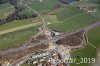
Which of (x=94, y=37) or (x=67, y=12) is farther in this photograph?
(x=67, y=12)

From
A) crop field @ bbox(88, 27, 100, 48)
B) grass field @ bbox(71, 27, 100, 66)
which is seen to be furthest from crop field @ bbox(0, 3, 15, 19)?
grass field @ bbox(71, 27, 100, 66)

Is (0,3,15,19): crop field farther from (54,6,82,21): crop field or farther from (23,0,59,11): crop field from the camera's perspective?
(54,6,82,21): crop field

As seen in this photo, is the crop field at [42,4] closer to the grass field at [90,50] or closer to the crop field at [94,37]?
the crop field at [94,37]

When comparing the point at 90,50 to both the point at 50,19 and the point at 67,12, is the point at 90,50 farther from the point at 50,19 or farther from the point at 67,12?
the point at 67,12

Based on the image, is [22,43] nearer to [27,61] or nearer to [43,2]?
[27,61]

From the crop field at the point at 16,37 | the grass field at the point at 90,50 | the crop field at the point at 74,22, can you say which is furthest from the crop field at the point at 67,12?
the grass field at the point at 90,50

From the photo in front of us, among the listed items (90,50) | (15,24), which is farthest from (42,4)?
(90,50)
